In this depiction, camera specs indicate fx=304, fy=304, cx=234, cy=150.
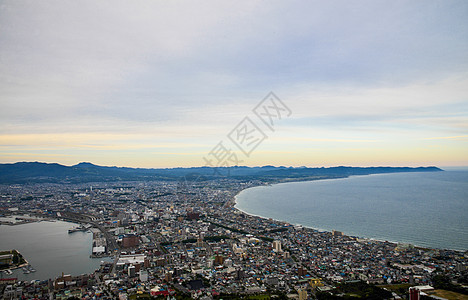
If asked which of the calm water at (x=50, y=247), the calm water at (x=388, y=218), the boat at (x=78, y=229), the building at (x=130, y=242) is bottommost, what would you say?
the calm water at (x=50, y=247)

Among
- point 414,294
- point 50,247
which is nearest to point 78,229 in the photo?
point 50,247

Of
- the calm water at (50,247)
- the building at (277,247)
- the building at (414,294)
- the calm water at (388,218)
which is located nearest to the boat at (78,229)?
the calm water at (50,247)

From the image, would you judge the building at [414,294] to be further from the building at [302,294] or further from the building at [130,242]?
the building at [130,242]

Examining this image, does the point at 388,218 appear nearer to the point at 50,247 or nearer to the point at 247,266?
the point at 247,266

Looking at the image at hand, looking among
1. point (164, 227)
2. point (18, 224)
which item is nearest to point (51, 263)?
point (164, 227)

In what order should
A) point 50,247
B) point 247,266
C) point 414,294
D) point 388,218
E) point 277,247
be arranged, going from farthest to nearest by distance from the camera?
point 388,218 → point 50,247 → point 277,247 → point 247,266 → point 414,294

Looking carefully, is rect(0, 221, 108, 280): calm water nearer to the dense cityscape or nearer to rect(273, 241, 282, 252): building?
the dense cityscape

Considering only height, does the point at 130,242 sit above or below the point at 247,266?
above

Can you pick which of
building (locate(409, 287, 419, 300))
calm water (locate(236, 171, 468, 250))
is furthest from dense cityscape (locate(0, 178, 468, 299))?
calm water (locate(236, 171, 468, 250))
